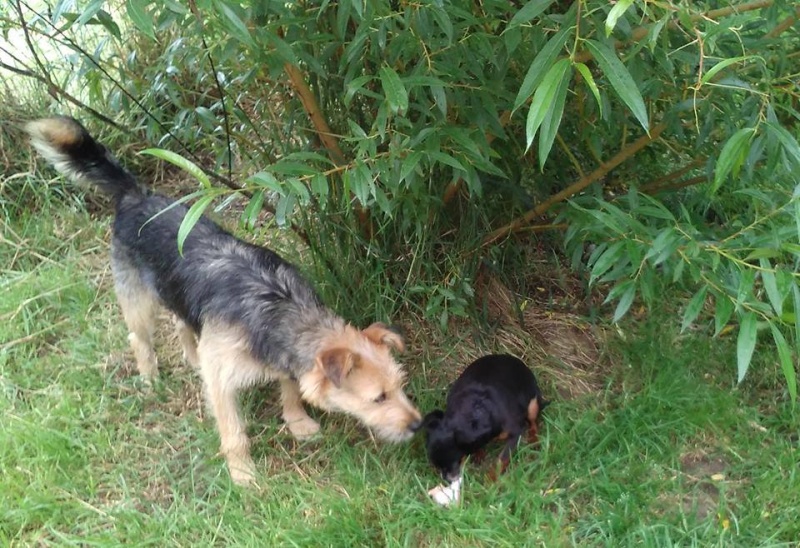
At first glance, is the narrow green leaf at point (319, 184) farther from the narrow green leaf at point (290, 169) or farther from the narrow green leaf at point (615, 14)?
the narrow green leaf at point (615, 14)

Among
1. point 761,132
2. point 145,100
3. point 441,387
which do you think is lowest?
point 441,387

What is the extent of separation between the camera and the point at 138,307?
3543 mm

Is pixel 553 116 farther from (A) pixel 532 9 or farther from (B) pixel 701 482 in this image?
(B) pixel 701 482

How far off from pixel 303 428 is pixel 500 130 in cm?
170

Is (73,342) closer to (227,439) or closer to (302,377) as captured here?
(227,439)

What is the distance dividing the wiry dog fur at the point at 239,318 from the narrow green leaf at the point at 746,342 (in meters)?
1.39

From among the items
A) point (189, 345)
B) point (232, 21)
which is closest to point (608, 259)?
point (232, 21)

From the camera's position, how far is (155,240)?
3.33 metres

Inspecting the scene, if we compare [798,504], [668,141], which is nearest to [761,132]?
[668,141]

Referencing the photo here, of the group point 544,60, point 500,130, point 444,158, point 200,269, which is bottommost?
point 200,269

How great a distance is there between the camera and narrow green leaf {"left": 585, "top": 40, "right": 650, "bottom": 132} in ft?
4.87

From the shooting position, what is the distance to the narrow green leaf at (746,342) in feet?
6.44

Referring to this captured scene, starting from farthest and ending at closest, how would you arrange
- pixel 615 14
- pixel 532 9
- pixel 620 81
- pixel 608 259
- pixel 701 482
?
pixel 701 482 < pixel 608 259 < pixel 532 9 < pixel 620 81 < pixel 615 14

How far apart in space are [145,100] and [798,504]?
11.8 ft
